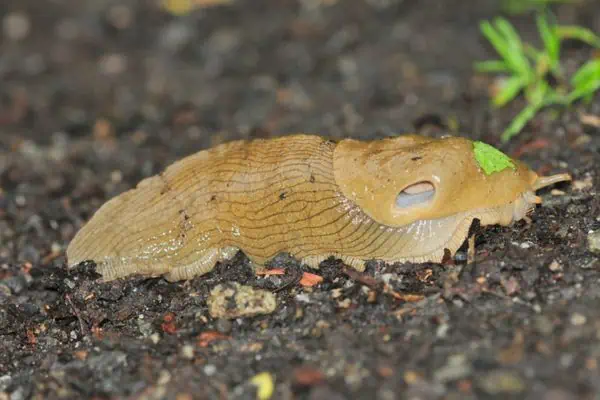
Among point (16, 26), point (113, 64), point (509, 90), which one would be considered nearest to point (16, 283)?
point (113, 64)

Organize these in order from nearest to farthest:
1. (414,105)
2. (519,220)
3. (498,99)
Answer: (519,220)
(498,99)
(414,105)

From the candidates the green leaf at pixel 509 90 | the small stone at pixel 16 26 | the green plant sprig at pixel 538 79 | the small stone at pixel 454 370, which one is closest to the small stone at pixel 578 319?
the small stone at pixel 454 370


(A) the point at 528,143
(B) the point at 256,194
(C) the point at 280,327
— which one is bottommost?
(C) the point at 280,327

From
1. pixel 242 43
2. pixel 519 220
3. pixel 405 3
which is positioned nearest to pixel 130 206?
pixel 519 220

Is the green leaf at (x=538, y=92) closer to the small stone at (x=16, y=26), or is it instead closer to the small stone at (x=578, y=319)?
the small stone at (x=578, y=319)

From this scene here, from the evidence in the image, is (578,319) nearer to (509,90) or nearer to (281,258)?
(281,258)

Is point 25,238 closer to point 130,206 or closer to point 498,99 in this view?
point 130,206
